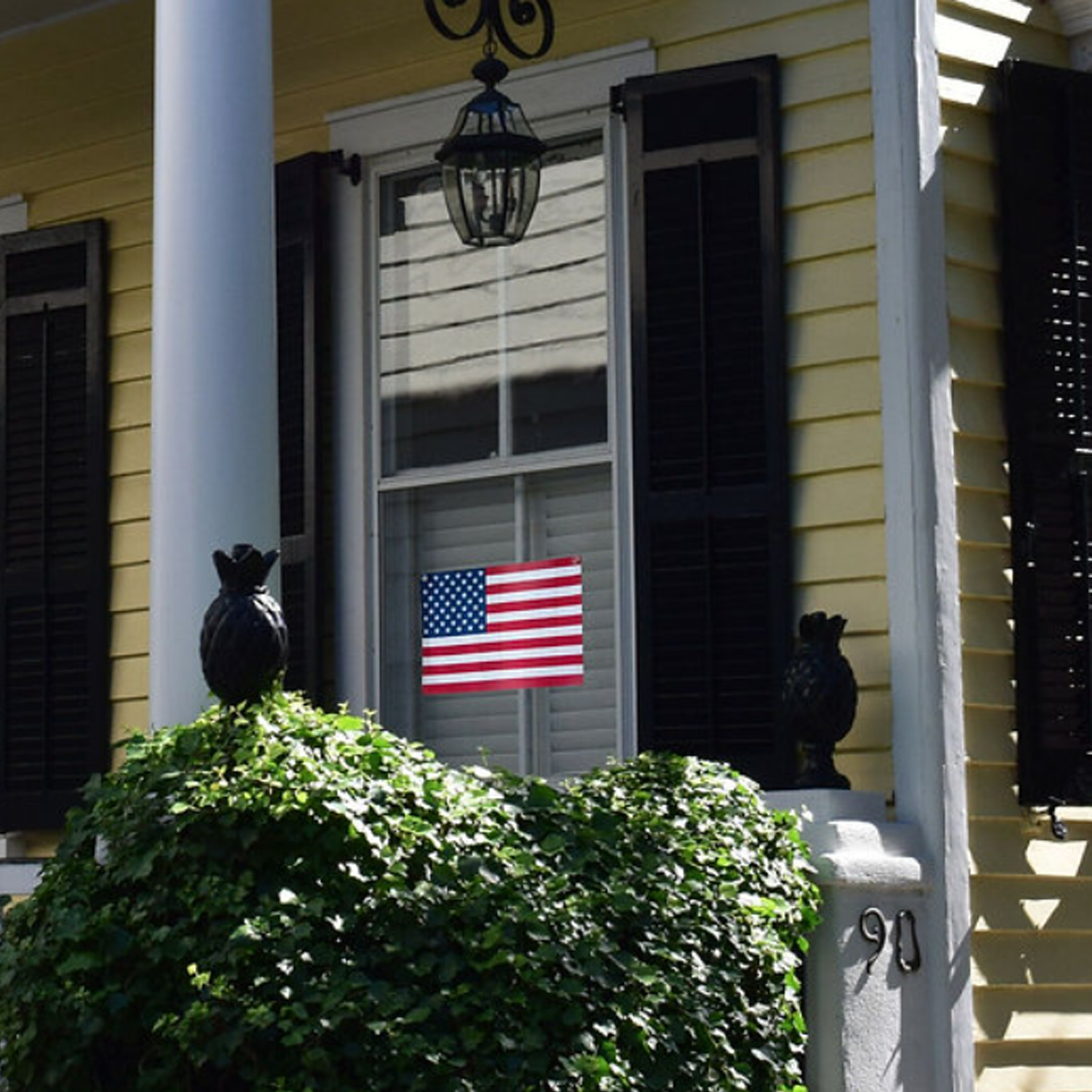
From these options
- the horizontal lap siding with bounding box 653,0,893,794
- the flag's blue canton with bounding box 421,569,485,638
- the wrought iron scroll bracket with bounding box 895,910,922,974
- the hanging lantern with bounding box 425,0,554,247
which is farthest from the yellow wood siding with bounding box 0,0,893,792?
the flag's blue canton with bounding box 421,569,485,638

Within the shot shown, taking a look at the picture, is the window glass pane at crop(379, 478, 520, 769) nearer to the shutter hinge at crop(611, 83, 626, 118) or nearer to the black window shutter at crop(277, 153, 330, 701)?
the black window shutter at crop(277, 153, 330, 701)

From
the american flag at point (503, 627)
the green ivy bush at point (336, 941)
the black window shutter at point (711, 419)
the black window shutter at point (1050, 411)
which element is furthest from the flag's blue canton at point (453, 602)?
the green ivy bush at point (336, 941)

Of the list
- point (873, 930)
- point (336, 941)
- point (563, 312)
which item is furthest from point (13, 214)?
point (336, 941)

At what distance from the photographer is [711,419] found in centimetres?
783

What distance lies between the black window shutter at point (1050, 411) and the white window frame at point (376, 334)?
4.19 ft

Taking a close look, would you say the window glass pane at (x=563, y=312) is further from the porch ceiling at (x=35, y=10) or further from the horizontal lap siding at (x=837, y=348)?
the porch ceiling at (x=35, y=10)

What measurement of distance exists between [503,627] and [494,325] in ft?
3.45

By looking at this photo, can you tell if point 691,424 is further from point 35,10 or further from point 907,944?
point 35,10

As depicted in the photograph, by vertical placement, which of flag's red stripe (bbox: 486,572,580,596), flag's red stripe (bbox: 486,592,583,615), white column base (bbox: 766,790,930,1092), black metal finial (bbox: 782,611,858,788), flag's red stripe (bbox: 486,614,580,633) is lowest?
white column base (bbox: 766,790,930,1092)

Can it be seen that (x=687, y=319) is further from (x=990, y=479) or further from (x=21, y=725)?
(x=21, y=725)

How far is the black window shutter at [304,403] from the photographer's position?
875 cm

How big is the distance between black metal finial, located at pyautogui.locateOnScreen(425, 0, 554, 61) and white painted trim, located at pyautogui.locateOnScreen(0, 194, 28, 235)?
2.21 metres

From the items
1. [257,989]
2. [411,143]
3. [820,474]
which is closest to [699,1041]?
[257,989]

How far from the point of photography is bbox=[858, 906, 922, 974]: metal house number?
23.2 feet
